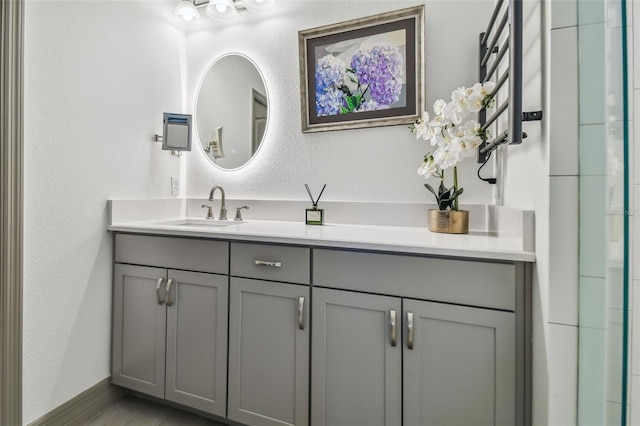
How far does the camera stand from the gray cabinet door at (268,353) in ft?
4.14

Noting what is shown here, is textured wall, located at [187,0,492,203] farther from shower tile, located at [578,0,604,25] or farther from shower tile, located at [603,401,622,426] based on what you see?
shower tile, located at [603,401,622,426]

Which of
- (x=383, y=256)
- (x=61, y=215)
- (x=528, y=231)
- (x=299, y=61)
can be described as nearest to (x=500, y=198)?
(x=528, y=231)

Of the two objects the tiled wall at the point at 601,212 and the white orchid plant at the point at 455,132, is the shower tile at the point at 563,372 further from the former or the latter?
the white orchid plant at the point at 455,132

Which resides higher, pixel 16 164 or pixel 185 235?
pixel 16 164

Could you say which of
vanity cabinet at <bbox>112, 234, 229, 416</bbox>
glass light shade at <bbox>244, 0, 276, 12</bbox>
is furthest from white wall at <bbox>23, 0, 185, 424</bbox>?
glass light shade at <bbox>244, 0, 276, 12</bbox>

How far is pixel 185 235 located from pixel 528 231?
135 centimetres

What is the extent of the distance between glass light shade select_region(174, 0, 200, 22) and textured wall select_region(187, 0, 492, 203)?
0.10 m

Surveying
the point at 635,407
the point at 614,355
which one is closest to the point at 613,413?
the point at 614,355

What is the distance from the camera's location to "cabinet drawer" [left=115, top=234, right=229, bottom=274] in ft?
4.66

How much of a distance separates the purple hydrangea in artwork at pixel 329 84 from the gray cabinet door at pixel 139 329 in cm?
124

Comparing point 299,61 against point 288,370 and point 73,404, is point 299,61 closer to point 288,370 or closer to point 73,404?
point 288,370

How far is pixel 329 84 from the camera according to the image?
184 cm

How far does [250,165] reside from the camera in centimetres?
204

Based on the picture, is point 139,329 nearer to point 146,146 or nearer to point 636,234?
point 146,146
